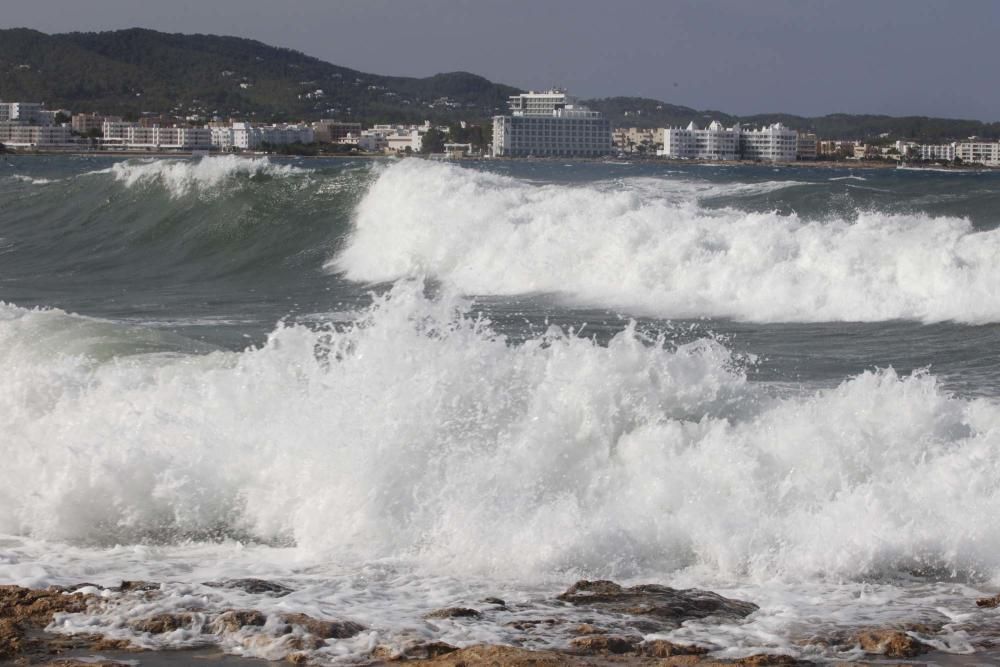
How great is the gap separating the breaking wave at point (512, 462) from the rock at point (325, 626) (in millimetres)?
1296

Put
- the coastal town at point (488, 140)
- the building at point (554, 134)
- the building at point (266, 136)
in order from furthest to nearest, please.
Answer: the building at point (266, 136) → the building at point (554, 134) → the coastal town at point (488, 140)

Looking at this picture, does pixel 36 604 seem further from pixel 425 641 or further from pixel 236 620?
pixel 425 641

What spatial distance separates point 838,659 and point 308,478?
409 cm

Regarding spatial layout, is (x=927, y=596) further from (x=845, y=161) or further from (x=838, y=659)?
(x=845, y=161)

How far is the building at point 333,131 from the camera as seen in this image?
158250 mm

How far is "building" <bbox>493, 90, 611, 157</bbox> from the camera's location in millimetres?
148375

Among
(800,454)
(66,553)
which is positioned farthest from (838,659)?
(66,553)

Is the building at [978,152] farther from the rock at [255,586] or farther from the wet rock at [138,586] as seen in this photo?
the wet rock at [138,586]

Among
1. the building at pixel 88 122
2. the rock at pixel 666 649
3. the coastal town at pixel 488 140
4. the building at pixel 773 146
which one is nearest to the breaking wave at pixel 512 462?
the rock at pixel 666 649

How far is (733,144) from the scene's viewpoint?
14338 cm

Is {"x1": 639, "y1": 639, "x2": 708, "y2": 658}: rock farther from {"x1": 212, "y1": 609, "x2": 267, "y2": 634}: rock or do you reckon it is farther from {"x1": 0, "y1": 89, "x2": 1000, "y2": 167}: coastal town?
{"x1": 0, "y1": 89, "x2": 1000, "y2": 167}: coastal town

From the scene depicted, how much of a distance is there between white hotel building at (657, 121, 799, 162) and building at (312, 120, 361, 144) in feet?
134

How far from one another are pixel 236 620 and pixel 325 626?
1.56ft

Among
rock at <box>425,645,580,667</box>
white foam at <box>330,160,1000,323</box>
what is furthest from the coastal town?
rock at <box>425,645,580,667</box>
